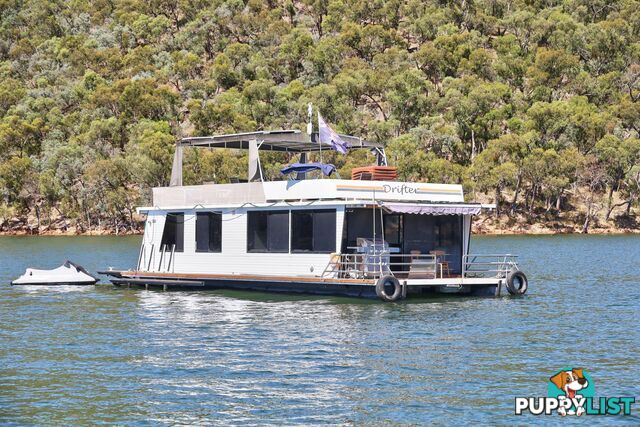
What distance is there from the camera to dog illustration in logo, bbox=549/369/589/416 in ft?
64.7

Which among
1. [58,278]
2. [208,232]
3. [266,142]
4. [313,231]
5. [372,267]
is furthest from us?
[58,278]

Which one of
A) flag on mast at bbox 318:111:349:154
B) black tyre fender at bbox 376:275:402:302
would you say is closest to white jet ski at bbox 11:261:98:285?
flag on mast at bbox 318:111:349:154

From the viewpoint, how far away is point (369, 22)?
6565 inches

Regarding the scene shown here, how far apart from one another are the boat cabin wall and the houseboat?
42 mm

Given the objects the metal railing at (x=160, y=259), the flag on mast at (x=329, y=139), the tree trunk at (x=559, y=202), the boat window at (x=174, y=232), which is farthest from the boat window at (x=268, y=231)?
the tree trunk at (x=559, y=202)

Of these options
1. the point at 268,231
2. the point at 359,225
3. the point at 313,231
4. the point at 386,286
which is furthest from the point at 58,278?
the point at 386,286

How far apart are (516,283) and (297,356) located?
1453cm

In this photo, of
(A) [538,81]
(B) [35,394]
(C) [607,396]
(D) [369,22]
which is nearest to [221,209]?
(B) [35,394]

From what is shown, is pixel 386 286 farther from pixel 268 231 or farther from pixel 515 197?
pixel 515 197

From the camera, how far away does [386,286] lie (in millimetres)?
31375

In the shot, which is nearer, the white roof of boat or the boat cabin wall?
the white roof of boat

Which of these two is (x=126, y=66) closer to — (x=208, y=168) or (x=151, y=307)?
(x=208, y=168)

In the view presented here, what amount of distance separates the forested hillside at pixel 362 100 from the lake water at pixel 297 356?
50401mm

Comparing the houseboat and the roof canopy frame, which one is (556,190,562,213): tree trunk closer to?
the roof canopy frame
